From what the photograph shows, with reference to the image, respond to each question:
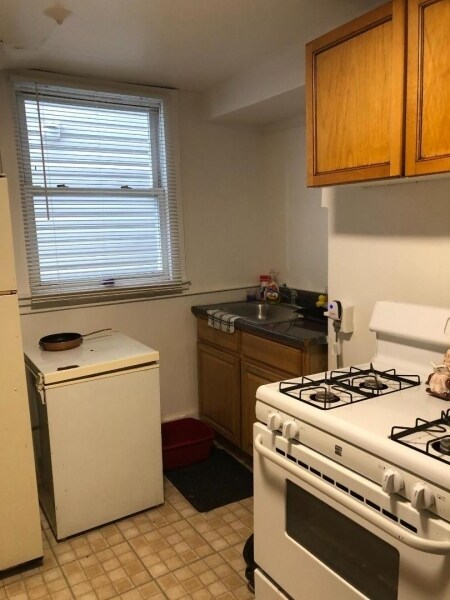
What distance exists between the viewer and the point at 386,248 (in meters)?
2.01

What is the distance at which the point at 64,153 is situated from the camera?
2791 millimetres

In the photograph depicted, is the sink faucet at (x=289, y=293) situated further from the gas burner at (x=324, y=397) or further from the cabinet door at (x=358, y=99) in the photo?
the gas burner at (x=324, y=397)

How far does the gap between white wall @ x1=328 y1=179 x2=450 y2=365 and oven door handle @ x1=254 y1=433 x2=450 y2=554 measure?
849 mm

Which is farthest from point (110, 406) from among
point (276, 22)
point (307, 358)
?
point (276, 22)

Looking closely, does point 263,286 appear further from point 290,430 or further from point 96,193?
point 290,430

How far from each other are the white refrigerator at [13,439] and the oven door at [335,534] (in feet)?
3.24

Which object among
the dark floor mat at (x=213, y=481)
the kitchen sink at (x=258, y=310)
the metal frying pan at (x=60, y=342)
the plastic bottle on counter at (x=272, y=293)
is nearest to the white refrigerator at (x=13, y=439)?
the metal frying pan at (x=60, y=342)

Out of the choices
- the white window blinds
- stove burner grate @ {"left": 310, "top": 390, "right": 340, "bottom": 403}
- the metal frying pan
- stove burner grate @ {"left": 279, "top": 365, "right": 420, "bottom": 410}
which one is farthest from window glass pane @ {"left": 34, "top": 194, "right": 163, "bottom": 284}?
stove burner grate @ {"left": 310, "top": 390, "right": 340, "bottom": 403}

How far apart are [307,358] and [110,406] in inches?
38.1

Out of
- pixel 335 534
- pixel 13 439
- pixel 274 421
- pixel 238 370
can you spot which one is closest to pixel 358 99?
pixel 274 421

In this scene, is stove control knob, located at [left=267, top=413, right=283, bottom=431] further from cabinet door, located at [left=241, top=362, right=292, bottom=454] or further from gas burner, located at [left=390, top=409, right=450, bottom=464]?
cabinet door, located at [left=241, top=362, right=292, bottom=454]

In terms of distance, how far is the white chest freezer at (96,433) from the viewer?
2.21 m

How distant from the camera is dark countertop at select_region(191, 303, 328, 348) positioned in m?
2.35

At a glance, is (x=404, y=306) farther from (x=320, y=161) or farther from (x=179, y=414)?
(x=179, y=414)
